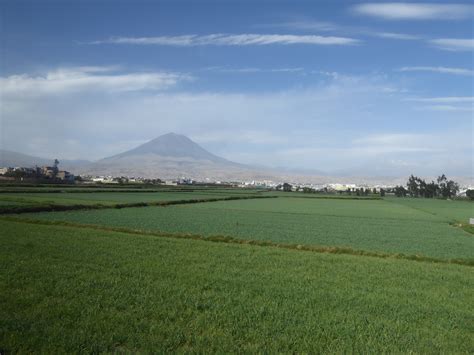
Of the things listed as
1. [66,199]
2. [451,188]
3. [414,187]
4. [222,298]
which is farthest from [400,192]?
[222,298]

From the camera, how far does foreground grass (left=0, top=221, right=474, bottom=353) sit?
7.86 meters

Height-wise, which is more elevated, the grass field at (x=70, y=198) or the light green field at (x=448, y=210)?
the grass field at (x=70, y=198)

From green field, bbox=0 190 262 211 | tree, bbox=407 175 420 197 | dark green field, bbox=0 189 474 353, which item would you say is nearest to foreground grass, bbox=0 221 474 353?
dark green field, bbox=0 189 474 353

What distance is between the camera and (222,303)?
400 inches

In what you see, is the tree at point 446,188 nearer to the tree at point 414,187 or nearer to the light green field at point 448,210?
the tree at point 414,187

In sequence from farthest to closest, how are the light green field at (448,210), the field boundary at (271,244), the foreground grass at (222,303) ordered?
the light green field at (448,210), the field boundary at (271,244), the foreground grass at (222,303)

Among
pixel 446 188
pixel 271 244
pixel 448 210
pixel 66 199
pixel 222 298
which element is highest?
pixel 446 188

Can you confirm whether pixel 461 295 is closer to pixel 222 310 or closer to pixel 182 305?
pixel 222 310

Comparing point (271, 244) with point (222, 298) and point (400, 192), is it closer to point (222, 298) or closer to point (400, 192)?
point (222, 298)

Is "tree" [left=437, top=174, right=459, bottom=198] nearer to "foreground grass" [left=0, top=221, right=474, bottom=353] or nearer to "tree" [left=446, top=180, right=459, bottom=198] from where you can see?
"tree" [left=446, top=180, right=459, bottom=198]

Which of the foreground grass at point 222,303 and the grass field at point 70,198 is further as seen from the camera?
the grass field at point 70,198

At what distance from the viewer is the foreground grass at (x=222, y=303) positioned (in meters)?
7.86

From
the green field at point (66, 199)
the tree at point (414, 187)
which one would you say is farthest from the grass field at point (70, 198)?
the tree at point (414, 187)

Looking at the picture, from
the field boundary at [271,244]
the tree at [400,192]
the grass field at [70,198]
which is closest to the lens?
the field boundary at [271,244]
